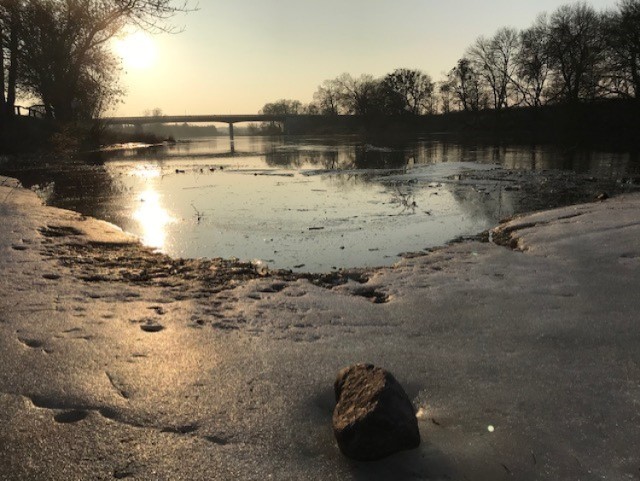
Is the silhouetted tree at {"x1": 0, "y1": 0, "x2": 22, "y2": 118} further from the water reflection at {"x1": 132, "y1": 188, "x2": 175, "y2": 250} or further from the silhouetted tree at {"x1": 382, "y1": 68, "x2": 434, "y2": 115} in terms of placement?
the silhouetted tree at {"x1": 382, "y1": 68, "x2": 434, "y2": 115}

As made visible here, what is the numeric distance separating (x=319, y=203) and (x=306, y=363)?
7977mm

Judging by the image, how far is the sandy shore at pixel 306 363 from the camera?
2.39m

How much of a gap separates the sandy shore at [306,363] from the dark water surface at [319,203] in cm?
124

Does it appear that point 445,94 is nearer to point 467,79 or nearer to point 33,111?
point 467,79

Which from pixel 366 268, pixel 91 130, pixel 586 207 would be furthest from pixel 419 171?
pixel 91 130

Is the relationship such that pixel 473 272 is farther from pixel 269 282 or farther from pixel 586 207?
pixel 586 207

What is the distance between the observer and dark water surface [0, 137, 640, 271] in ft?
23.8

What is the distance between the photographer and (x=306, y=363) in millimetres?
3398

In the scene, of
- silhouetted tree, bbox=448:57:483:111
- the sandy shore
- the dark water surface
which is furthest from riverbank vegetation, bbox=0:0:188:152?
silhouetted tree, bbox=448:57:483:111

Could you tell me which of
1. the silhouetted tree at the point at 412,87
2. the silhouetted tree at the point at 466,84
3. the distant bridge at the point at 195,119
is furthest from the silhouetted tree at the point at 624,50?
the distant bridge at the point at 195,119

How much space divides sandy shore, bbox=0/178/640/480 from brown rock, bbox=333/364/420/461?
0.08 meters

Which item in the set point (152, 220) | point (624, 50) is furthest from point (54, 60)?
point (624, 50)

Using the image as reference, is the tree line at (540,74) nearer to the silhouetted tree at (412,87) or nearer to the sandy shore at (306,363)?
the silhouetted tree at (412,87)

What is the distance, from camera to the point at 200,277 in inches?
219
